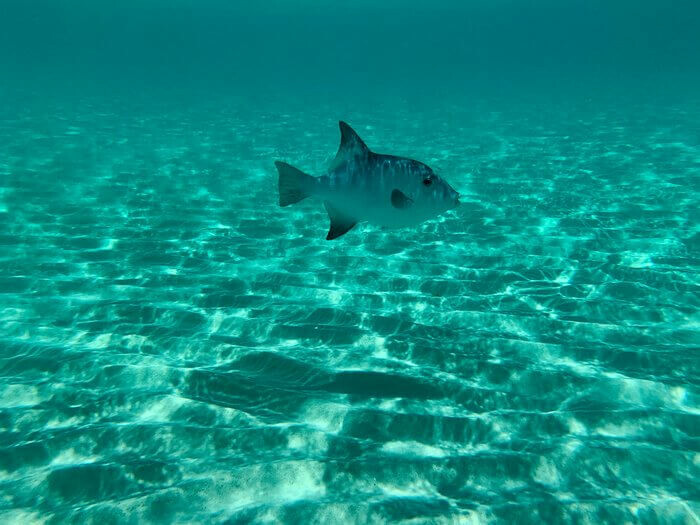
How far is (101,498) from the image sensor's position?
10.4 ft

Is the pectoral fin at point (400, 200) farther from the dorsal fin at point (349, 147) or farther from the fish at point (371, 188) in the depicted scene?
the dorsal fin at point (349, 147)

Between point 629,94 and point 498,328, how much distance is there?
35853 mm

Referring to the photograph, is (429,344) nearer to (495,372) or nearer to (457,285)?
(495,372)

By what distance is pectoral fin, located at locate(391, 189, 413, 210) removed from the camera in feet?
12.5

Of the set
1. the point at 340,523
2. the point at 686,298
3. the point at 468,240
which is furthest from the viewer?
the point at 468,240

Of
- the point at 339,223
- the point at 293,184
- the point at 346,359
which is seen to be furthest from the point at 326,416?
the point at 293,184

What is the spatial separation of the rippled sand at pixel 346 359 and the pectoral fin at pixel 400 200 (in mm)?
1721

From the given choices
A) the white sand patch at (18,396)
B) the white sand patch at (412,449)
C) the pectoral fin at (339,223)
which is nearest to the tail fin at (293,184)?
the pectoral fin at (339,223)

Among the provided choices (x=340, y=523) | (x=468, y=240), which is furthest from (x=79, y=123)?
(x=340, y=523)

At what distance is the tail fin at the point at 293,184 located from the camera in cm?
420

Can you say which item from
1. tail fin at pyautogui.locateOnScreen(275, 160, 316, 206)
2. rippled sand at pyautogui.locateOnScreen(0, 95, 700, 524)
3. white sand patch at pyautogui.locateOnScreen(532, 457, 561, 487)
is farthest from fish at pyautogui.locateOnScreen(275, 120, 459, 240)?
white sand patch at pyautogui.locateOnScreen(532, 457, 561, 487)

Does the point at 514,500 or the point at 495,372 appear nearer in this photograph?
the point at 514,500

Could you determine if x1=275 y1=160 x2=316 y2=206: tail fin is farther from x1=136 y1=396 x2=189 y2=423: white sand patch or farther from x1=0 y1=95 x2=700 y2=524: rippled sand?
x1=136 y1=396 x2=189 y2=423: white sand patch

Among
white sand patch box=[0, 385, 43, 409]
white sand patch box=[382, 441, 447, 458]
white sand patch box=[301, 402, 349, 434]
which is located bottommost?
white sand patch box=[382, 441, 447, 458]
